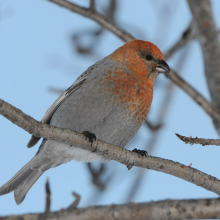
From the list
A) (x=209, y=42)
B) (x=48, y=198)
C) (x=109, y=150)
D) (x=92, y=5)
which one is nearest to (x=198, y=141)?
(x=109, y=150)

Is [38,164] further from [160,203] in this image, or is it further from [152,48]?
[160,203]

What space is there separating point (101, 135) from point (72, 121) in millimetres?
354

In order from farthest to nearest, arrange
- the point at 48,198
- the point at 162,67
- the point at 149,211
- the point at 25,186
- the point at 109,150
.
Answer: the point at 162,67 < the point at 25,186 < the point at 109,150 < the point at 48,198 < the point at 149,211

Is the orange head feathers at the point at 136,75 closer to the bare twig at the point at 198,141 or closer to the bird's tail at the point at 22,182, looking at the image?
the bare twig at the point at 198,141

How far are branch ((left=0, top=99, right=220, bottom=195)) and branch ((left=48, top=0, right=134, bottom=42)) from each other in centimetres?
208

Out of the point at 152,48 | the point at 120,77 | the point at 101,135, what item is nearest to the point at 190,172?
the point at 101,135

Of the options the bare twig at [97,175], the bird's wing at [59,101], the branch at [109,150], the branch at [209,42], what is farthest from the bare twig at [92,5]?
the branch at [109,150]

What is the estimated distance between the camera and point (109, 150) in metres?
3.06

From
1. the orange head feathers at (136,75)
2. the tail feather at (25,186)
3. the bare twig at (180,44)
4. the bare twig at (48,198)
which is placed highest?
the bare twig at (180,44)

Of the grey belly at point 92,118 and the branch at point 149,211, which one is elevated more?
the grey belly at point 92,118

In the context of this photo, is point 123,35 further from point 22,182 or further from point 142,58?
point 22,182

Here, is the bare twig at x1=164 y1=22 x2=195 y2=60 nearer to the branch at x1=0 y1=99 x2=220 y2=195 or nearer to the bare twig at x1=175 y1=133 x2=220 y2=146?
the branch at x1=0 y1=99 x2=220 y2=195

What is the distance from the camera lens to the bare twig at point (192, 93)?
13.1 ft

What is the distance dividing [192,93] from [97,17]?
1614 millimetres
